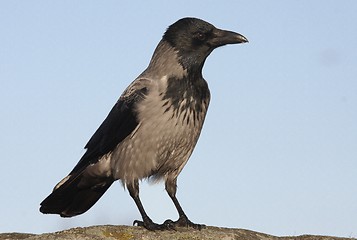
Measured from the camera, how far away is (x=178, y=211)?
26.5ft

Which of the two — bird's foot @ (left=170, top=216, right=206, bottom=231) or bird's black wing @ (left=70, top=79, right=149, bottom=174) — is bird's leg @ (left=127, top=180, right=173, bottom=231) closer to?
bird's foot @ (left=170, top=216, right=206, bottom=231)

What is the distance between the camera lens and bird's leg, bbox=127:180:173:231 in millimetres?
7508

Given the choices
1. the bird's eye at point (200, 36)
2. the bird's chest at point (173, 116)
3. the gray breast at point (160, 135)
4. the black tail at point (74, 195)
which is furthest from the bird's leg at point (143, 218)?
the bird's eye at point (200, 36)

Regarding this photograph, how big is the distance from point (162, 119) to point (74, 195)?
1.96 meters

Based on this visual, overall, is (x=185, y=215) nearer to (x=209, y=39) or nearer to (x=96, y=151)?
(x=96, y=151)

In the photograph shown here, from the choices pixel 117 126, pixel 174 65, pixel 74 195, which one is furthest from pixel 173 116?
pixel 74 195

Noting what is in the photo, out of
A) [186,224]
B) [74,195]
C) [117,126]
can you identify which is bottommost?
[186,224]

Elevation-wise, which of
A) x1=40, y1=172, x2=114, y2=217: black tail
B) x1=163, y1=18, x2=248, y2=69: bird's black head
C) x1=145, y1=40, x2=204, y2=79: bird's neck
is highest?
x1=163, y1=18, x2=248, y2=69: bird's black head

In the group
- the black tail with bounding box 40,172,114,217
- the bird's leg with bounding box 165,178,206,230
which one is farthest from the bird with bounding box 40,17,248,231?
the black tail with bounding box 40,172,114,217

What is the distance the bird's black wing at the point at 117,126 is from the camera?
26.4ft

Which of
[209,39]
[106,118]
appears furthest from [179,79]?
[106,118]

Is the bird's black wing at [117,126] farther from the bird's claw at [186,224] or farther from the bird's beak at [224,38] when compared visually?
the bird's claw at [186,224]

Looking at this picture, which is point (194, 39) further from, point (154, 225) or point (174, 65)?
point (154, 225)

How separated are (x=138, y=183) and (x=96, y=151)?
0.77 m
